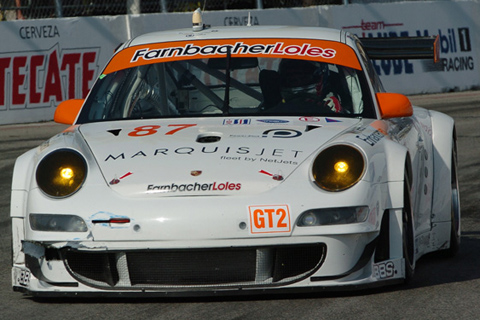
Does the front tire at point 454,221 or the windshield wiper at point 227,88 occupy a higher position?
the windshield wiper at point 227,88

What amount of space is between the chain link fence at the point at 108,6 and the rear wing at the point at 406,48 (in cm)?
966

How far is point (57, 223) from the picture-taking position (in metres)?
4.17

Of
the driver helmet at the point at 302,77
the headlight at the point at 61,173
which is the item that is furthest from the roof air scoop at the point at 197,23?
the headlight at the point at 61,173

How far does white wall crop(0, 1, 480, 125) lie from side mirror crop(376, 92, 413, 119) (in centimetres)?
991

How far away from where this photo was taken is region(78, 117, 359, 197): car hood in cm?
418

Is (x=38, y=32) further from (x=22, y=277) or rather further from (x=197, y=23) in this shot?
(x=22, y=277)

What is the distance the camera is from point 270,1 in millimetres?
17938

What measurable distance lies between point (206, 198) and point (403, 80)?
14.4 m

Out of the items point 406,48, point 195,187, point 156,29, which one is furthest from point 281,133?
point 156,29

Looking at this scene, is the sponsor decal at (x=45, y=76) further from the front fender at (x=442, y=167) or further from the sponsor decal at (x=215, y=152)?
the sponsor decal at (x=215, y=152)

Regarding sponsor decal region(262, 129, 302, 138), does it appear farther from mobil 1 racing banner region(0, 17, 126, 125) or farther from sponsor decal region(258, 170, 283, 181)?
mobil 1 racing banner region(0, 17, 126, 125)

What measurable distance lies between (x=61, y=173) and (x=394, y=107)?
176cm

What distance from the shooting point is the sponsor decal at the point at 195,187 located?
4141mm

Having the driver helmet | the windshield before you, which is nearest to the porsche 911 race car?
the windshield
